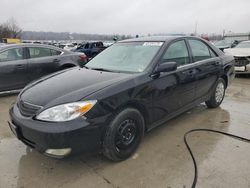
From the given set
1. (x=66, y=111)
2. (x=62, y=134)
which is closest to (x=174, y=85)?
(x=66, y=111)

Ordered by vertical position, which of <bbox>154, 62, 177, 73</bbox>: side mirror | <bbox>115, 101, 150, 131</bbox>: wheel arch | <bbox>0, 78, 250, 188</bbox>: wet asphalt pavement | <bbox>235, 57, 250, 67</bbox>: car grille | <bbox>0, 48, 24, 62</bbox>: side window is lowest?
<bbox>0, 78, 250, 188</bbox>: wet asphalt pavement

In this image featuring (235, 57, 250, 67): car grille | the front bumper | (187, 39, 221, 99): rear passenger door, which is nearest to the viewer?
the front bumper

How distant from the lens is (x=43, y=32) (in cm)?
6769

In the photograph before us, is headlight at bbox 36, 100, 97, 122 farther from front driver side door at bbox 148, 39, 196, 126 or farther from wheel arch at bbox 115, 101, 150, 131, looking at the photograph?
front driver side door at bbox 148, 39, 196, 126

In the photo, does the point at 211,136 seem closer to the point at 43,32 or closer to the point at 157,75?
the point at 157,75

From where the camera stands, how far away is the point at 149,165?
2.80 m

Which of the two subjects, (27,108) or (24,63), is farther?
(24,63)

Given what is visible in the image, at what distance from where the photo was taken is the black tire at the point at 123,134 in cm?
262

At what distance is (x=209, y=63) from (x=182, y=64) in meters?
0.87

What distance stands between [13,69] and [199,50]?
4505 mm

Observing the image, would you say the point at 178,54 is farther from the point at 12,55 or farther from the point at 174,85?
the point at 12,55

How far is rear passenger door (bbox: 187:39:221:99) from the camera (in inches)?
158

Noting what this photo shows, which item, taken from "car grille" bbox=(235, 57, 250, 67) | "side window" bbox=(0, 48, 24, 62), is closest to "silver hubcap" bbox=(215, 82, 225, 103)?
"car grille" bbox=(235, 57, 250, 67)

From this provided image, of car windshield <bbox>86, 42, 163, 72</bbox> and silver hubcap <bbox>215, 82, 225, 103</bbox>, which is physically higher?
car windshield <bbox>86, 42, 163, 72</bbox>
